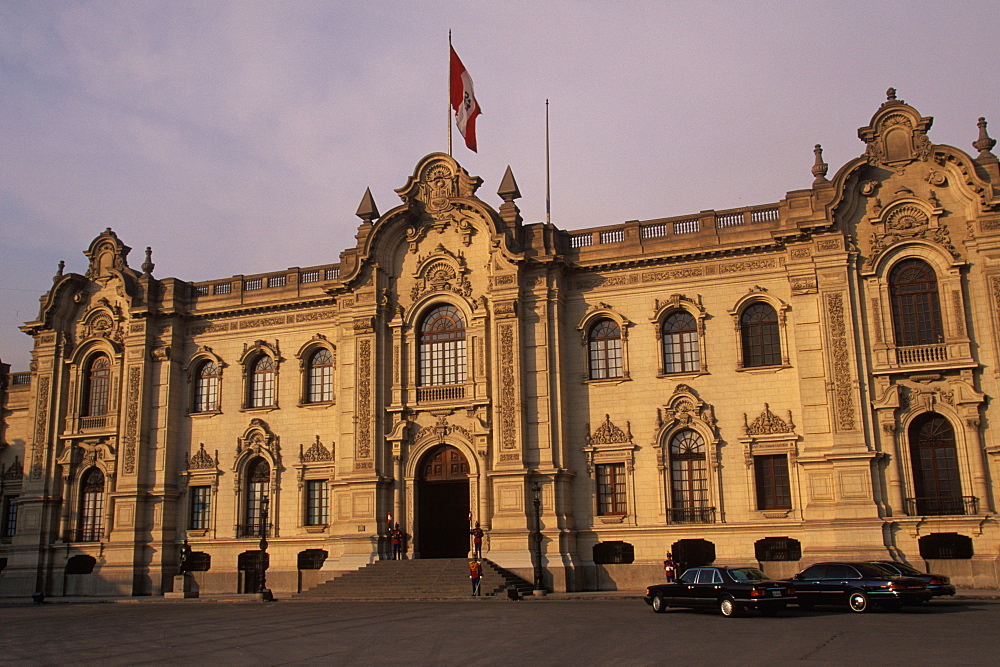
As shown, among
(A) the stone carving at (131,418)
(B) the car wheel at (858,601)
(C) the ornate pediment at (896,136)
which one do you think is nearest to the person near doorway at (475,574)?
(B) the car wheel at (858,601)

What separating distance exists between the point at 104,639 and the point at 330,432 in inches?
685

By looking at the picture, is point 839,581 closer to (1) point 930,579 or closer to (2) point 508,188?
(1) point 930,579

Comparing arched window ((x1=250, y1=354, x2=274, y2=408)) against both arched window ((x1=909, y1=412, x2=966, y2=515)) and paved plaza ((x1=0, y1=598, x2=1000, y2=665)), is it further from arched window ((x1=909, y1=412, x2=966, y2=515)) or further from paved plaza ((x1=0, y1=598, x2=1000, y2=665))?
arched window ((x1=909, y1=412, x2=966, y2=515))

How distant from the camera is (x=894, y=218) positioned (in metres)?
31.3

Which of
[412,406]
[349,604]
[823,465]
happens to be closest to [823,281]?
[823,465]

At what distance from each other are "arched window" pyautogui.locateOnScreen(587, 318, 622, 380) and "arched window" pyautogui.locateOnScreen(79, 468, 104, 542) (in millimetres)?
21928

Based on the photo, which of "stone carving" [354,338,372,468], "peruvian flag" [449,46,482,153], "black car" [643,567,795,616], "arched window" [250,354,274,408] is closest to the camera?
"black car" [643,567,795,616]

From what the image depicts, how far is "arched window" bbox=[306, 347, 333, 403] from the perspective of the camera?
3862 cm

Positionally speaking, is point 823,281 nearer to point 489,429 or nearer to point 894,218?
point 894,218

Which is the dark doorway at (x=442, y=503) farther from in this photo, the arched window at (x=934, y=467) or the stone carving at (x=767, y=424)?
the arched window at (x=934, y=467)

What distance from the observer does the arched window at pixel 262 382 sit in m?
39.4

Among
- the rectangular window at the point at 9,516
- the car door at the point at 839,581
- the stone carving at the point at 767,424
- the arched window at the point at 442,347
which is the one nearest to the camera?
Result: the car door at the point at 839,581

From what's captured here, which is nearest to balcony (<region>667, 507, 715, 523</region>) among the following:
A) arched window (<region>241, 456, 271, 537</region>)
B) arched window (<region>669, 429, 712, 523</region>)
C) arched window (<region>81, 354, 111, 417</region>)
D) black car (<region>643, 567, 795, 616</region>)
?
arched window (<region>669, 429, 712, 523</region>)

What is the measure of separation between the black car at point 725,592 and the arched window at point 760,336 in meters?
11.5
